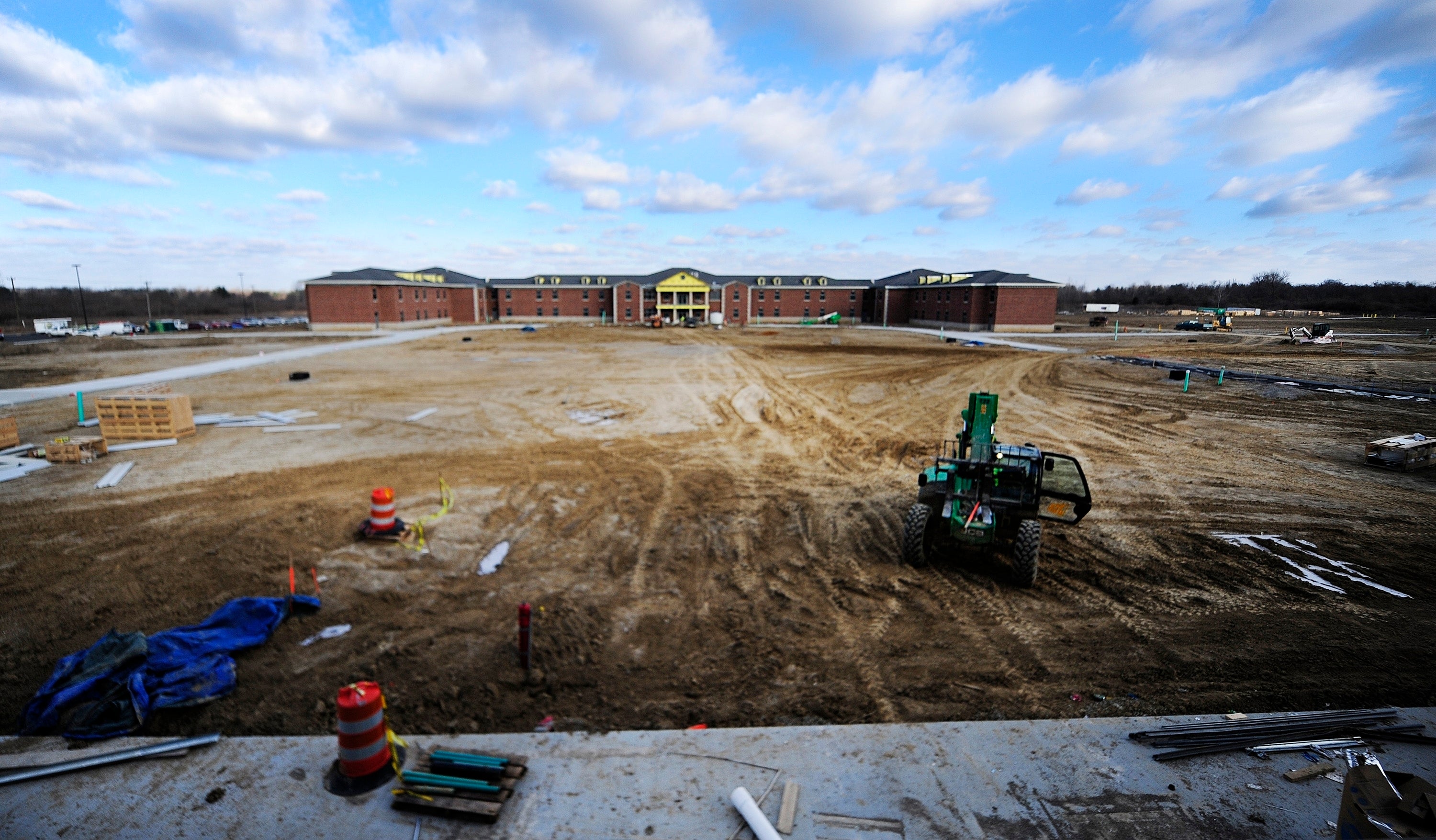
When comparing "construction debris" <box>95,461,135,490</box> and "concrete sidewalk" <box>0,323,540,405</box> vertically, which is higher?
"concrete sidewalk" <box>0,323,540,405</box>

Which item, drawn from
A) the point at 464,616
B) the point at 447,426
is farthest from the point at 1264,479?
the point at 447,426

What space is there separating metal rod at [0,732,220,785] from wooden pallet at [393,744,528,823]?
6.99 ft

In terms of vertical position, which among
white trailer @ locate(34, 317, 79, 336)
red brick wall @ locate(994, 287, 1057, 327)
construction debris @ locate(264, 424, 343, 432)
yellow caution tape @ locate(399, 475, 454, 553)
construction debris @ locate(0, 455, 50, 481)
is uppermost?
red brick wall @ locate(994, 287, 1057, 327)

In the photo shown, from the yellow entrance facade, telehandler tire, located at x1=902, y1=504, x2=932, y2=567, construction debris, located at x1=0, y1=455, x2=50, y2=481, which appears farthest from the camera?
the yellow entrance facade

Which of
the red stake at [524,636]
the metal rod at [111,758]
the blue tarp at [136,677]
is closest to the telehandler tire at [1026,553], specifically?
the red stake at [524,636]

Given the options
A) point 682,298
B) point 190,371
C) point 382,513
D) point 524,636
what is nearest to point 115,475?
A: point 382,513

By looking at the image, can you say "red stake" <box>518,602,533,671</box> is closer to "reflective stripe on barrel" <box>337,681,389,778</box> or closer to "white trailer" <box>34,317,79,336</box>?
"reflective stripe on barrel" <box>337,681,389,778</box>

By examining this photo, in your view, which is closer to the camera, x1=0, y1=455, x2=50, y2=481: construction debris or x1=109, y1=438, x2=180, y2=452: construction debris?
x1=0, y1=455, x2=50, y2=481: construction debris

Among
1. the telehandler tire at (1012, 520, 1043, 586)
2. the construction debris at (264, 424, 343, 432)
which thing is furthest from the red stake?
the construction debris at (264, 424, 343, 432)

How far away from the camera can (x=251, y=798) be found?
16.2 feet

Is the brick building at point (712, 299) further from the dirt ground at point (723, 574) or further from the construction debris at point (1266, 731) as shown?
the construction debris at point (1266, 731)

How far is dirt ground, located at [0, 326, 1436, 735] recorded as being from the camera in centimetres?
670

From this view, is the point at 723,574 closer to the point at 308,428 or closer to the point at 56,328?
the point at 308,428

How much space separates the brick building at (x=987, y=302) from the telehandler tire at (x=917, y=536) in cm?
5870
